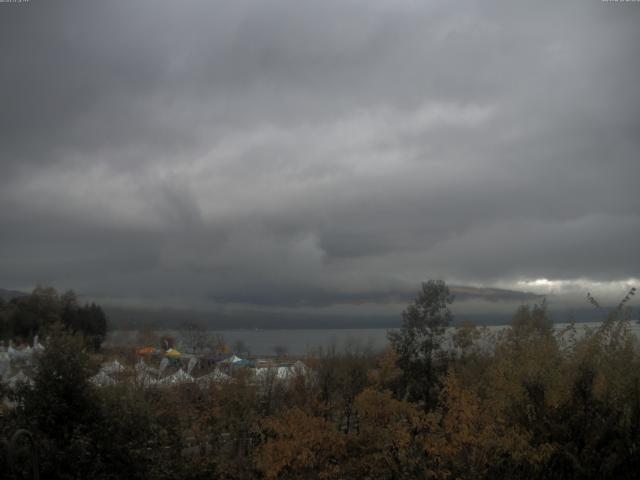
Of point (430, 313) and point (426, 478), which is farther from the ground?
point (430, 313)

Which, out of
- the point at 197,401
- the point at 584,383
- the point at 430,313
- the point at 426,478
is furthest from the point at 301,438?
the point at 430,313

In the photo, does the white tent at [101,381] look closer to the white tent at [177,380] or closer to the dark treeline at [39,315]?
the white tent at [177,380]

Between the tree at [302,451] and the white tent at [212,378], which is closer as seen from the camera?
the tree at [302,451]

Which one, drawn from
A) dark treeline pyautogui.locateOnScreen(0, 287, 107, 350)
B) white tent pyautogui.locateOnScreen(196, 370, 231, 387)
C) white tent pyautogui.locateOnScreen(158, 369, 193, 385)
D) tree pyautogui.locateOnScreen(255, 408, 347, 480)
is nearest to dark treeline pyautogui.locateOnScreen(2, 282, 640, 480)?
tree pyautogui.locateOnScreen(255, 408, 347, 480)

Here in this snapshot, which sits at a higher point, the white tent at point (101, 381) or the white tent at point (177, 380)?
the white tent at point (101, 381)

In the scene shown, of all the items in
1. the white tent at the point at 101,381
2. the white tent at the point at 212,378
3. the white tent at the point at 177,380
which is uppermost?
the white tent at the point at 101,381

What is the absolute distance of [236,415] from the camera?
1878 centimetres

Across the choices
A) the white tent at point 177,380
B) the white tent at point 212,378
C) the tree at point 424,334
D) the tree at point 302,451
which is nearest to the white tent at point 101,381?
the white tent at point 177,380

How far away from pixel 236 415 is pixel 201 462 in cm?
447

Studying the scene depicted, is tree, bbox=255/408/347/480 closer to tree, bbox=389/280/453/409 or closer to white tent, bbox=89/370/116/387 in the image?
white tent, bbox=89/370/116/387

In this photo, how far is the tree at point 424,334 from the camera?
2577 centimetres

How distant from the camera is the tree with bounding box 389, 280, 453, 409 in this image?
84.5 feet

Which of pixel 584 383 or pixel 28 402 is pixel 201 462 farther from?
pixel 584 383

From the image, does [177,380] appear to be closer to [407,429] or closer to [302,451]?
[302,451]
